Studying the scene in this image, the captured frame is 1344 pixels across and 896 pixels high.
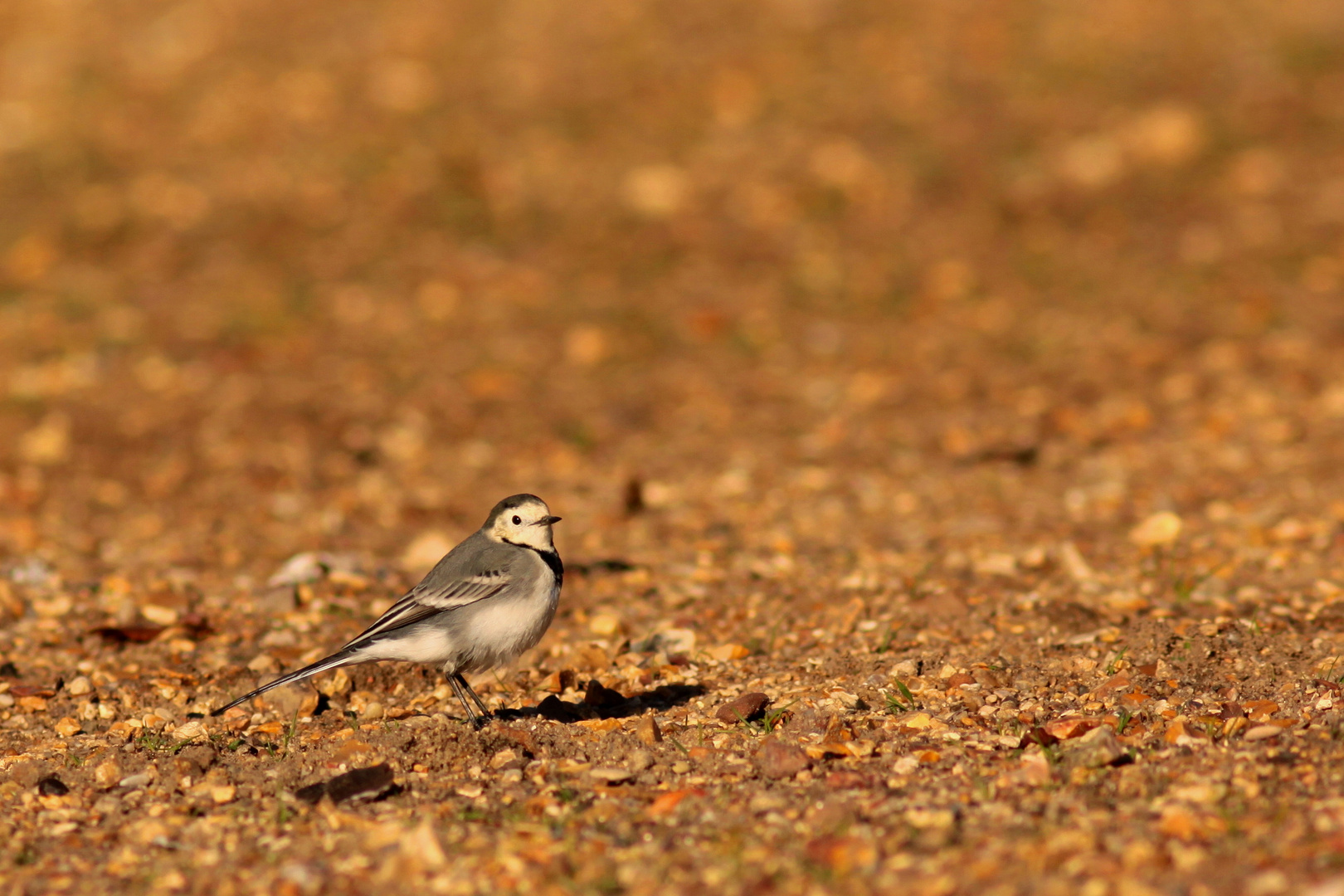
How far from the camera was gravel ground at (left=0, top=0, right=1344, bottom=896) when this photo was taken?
15.5 ft

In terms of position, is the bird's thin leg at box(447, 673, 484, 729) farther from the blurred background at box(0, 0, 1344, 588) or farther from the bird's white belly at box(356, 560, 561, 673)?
the blurred background at box(0, 0, 1344, 588)

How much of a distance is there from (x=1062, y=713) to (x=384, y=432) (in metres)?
6.57

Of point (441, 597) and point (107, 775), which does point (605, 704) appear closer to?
point (441, 597)

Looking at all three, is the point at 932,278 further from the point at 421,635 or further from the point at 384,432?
the point at 421,635

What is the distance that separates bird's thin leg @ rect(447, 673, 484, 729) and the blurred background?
2.42 metres

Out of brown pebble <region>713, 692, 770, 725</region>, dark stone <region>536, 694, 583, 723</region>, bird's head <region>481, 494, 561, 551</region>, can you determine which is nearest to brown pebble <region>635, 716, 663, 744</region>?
brown pebble <region>713, 692, 770, 725</region>

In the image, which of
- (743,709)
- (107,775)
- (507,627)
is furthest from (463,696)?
(107,775)

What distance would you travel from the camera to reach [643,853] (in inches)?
172

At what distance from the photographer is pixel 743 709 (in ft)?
18.7

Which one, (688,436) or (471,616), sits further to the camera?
(688,436)

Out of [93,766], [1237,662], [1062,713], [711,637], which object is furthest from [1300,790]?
[93,766]

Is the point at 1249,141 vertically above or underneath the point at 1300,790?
above

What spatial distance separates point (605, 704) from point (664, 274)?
7.60 m

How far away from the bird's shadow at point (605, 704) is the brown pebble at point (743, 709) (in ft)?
1.15
